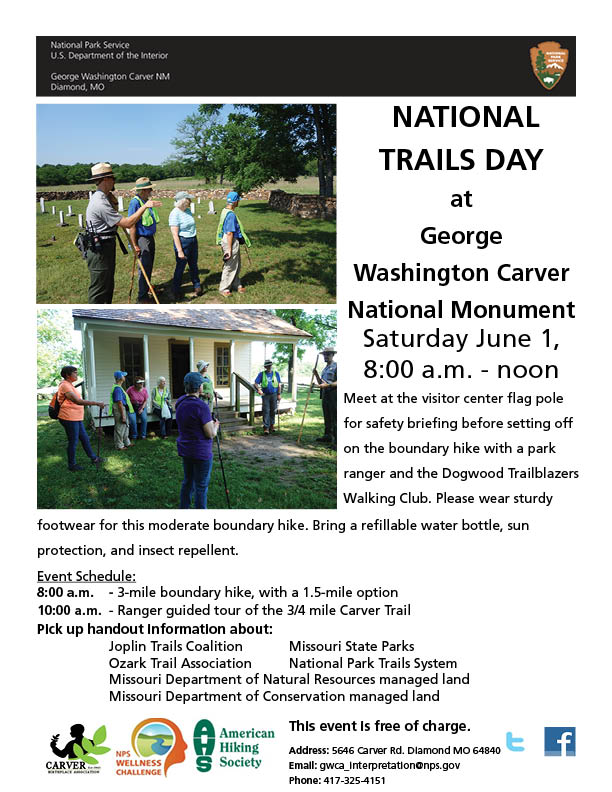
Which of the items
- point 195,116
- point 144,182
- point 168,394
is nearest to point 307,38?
point 195,116

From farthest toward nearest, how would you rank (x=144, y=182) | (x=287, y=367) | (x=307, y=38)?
(x=287, y=367) → (x=144, y=182) → (x=307, y=38)

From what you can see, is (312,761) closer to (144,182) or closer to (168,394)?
(168,394)

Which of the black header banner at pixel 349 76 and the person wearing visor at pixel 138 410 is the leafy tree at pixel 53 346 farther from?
the black header banner at pixel 349 76

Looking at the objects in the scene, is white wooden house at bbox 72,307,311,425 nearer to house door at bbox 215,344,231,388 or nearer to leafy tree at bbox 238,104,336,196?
house door at bbox 215,344,231,388

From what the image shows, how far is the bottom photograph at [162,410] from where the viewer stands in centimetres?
349

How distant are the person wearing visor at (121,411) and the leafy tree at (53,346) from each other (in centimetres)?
37

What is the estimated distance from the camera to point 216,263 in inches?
146

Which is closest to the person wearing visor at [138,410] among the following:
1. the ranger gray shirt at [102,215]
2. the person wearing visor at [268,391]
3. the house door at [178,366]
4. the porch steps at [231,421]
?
the house door at [178,366]

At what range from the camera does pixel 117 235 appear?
364cm

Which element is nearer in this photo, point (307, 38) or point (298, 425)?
point (307, 38)

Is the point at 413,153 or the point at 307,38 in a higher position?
the point at 307,38

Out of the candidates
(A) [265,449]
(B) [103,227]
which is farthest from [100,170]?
(A) [265,449]

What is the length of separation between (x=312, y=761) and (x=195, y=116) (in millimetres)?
5743

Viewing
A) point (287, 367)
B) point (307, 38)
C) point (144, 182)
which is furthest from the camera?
point (287, 367)
